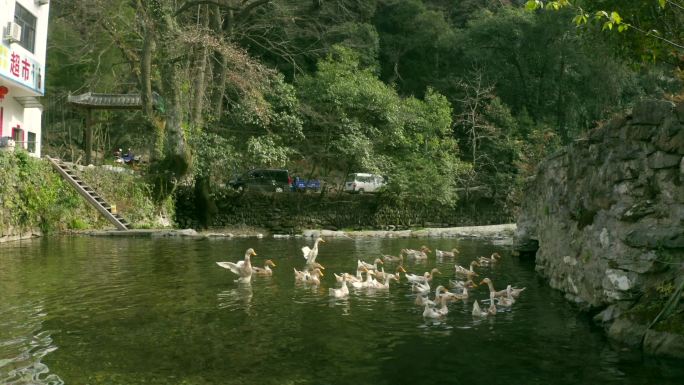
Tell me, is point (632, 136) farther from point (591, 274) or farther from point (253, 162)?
point (253, 162)

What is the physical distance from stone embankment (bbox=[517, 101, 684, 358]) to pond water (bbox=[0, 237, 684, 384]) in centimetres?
41

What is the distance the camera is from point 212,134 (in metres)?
31.2

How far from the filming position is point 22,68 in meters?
28.0

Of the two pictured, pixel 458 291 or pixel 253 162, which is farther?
pixel 253 162

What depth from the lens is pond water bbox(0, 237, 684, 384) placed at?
6.93m

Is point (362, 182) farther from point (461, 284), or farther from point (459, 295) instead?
point (459, 295)

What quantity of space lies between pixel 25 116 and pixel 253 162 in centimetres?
1132

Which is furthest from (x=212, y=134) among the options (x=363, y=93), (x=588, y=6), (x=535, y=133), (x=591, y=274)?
(x=591, y=274)

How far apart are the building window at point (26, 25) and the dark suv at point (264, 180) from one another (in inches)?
451

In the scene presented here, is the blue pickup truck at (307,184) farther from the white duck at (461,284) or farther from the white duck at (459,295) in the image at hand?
the white duck at (459,295)

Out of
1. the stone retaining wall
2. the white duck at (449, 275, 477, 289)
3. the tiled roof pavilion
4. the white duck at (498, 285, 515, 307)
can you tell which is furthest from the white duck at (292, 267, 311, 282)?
the tiled roof pavilion

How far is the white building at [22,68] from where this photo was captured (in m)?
26.4

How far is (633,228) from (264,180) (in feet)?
90.4

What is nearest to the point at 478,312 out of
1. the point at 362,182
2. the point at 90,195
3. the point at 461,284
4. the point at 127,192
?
the point at 461,284
